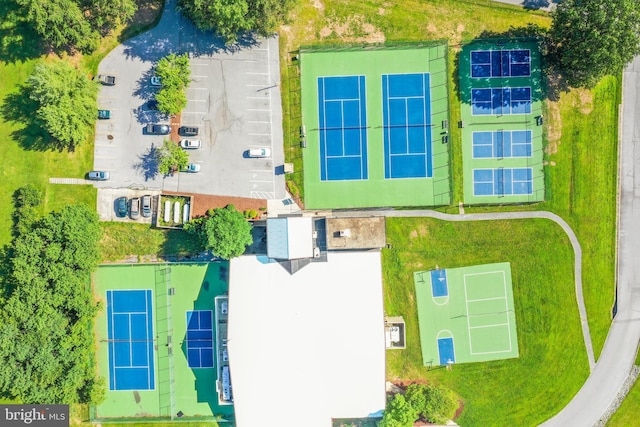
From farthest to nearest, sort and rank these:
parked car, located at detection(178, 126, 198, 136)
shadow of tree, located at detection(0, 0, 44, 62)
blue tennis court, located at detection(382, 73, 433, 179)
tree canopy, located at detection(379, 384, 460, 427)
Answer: blue tennis court, located at detection(382, 73, 433, 179)
parked car, located at detection(178, 126, 198, 136)
shadow of tree, located at detection(0, 0, 44, 62)
tree canopy, located at detection(379, 384, 460, 427)

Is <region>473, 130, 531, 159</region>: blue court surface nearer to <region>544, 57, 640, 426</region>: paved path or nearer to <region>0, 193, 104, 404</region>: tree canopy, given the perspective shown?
<region>544, 57, 640, 426</region>: paved path

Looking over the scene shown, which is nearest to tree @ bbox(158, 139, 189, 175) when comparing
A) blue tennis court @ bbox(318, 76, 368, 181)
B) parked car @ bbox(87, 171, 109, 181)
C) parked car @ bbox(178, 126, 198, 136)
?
parked car @ bbox(178, 126, 198, 136)

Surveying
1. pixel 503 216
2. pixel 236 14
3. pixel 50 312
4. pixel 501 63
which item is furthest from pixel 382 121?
pixel 50 312

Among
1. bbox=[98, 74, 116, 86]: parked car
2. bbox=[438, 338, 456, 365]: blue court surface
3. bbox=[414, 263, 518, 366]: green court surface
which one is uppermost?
bbox=[98, 74, 116, 86]: parked car

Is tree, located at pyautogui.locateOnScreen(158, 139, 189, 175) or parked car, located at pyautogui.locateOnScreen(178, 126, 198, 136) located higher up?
parked car, located at pyautogui.locateOnScreen(178, 126, 198, 136)

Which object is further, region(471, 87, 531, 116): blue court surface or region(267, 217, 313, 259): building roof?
region(471, 87, 531, 116): blue court surface

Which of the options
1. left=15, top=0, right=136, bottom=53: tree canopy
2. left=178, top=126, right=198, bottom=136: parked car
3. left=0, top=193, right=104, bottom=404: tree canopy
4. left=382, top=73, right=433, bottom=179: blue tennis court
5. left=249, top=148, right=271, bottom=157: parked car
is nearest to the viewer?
left=15, top=0, right=136, bottom=53: tree canopy

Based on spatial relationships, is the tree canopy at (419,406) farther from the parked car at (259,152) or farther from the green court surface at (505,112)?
the parked car at (259,152)
